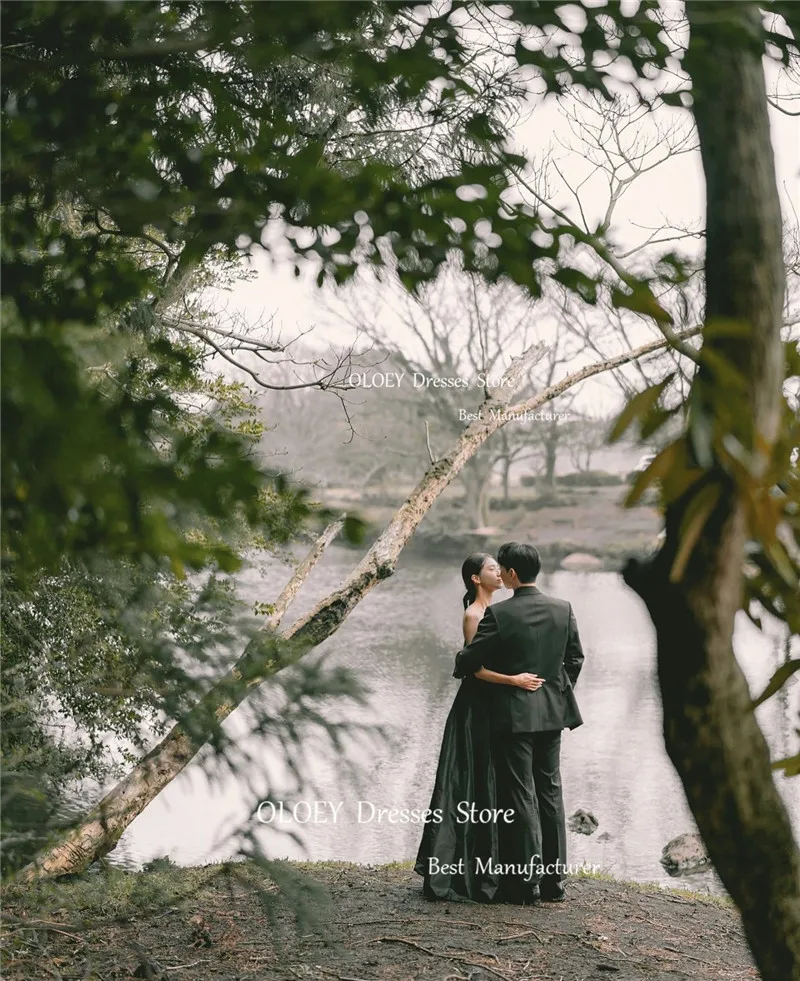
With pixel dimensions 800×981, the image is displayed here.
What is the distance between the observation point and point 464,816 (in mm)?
3260

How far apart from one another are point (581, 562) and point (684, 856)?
5.16m

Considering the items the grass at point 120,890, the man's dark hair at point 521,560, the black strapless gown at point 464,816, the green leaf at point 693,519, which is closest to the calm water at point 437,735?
the black strapless gown at point 464,816

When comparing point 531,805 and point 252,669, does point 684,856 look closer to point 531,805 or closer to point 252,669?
point 531,805

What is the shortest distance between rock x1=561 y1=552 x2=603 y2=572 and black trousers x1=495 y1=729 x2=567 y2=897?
23.2ft

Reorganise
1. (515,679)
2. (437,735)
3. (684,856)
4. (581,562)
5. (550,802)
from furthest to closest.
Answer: (581,562)
(437,735)
(684,856)
(550,802)
(515,679)

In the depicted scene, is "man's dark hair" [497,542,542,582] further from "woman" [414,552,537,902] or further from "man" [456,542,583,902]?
"woman" [414,552,537,902]

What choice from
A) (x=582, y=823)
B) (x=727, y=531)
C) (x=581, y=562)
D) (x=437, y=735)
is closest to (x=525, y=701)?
(x=727, y=531)

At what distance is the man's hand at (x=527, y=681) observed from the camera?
10.4 feet

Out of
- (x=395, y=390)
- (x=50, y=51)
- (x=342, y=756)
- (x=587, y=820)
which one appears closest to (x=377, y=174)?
(x=50, y=51)

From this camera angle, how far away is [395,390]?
10.1 meters

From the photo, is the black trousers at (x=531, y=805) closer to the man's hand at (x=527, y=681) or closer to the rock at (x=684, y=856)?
the man's hand at (x=527, y=681)

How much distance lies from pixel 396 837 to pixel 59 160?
628cm

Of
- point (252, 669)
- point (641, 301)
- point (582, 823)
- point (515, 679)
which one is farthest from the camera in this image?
point (582, 823)

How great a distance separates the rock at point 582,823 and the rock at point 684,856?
80cm
